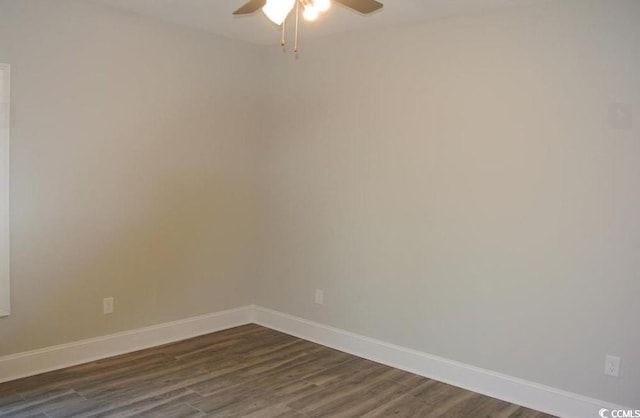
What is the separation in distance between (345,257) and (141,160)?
1760 mm

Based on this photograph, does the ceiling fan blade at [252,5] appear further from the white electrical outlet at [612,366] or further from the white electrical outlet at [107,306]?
the white electrical outlet at [612,366]

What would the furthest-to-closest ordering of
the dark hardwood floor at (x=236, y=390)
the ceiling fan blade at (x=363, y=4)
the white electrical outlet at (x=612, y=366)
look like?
the dark hardwood floor at (x=236, y=390)
the white electrical outlet at (x=612, y=366)
the ceiling fan blade at (x=363, y=4)

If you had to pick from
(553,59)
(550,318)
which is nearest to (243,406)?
(550,318)

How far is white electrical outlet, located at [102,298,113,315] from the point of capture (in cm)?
380

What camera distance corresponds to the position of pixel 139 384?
337 centimetres

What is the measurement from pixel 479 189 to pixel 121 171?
2555mm

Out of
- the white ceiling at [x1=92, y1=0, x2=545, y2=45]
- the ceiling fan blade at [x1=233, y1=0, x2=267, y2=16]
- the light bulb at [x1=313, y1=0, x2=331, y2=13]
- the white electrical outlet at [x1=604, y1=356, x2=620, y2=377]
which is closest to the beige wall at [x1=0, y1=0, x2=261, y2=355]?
the white ceiling at [x1=92, y1=0, x2=545, y2=45]

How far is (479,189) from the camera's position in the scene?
3.42 m

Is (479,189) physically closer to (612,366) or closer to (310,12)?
(612,366)

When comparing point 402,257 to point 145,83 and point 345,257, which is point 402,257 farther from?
point 145,83

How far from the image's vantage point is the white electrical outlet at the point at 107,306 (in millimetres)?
3801

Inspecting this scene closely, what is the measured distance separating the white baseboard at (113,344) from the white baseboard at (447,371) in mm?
399

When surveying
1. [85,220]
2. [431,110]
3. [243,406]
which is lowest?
[243,406]

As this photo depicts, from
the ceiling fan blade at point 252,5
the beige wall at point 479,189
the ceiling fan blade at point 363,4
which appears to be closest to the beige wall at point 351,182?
the beige wall at point 479,189
